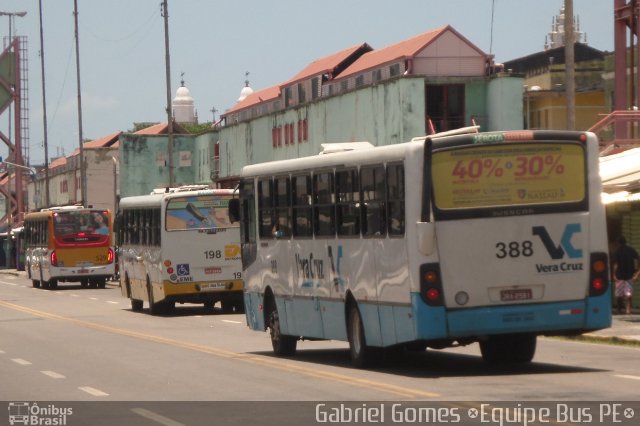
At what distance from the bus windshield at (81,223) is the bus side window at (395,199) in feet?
144

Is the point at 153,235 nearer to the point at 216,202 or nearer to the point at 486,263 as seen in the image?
the point at 216,202

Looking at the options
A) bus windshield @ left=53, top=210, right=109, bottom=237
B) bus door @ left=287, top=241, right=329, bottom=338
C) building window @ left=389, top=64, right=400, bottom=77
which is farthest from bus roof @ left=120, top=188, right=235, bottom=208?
building window @ left=389, top=64, right=400, bottom=77

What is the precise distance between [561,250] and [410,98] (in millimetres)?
42022

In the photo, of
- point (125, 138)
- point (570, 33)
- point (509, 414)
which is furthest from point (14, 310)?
point (125, 138)

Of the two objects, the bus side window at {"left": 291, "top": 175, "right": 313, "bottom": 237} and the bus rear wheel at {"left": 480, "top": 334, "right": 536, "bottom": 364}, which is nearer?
the bus rear wheel at {"left": 480, "top": 334, "right": 536, "bottom": 364}

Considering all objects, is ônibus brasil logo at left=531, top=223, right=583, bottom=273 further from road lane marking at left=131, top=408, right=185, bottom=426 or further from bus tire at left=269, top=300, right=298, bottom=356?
bus tire at left=269, top=300, right=298, bottom=356

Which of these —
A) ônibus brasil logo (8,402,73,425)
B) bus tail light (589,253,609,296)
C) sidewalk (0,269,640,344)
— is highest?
bus tail light (589,253,609,296)

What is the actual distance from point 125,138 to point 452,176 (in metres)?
88.8

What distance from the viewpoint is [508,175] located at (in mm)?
17859

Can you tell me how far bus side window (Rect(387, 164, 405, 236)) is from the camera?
18.0 m

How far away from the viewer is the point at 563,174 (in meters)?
18.0

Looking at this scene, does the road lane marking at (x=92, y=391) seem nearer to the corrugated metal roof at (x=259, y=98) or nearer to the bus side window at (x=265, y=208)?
the bus side window at (x=265, y=208)

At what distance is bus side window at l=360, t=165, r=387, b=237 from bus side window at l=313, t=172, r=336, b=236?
1.09 metres

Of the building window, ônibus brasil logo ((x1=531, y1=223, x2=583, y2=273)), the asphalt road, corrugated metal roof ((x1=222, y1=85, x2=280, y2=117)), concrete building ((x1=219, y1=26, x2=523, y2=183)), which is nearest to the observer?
the asphalt road
